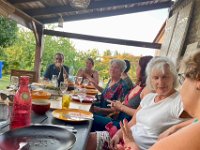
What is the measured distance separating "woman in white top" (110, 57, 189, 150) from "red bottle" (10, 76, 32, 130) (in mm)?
708

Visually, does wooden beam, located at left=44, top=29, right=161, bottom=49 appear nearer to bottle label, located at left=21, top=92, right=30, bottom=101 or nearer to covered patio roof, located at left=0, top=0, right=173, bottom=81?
covered patio roof, located at left=0, top=0, right=173, bottom=81

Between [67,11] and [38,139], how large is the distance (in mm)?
5301

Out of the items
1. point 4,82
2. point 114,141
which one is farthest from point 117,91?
point 4,82

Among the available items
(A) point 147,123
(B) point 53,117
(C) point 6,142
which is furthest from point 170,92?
(C) point 6,142

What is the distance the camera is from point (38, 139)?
1215 millimetres

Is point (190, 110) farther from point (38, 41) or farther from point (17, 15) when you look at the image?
point (38, 41)

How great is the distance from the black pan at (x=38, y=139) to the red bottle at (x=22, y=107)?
90mm

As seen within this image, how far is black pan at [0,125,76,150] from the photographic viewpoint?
1091mm

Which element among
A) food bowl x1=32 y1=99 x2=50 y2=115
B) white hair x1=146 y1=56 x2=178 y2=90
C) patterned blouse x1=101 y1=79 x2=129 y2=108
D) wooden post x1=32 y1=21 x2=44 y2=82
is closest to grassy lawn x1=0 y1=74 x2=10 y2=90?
wooden post x1=32 y1=21 x2=44 y2=82

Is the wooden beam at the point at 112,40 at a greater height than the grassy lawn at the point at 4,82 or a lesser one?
greater

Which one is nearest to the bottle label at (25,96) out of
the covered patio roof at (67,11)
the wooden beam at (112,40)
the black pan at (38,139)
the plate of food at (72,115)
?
the black pan at (38,139)

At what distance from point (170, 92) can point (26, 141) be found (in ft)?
3.90

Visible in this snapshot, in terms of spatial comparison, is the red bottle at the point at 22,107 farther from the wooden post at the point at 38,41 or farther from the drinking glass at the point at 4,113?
the wooden post at the point at 38,41

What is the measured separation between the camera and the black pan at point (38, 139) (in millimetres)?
1091
